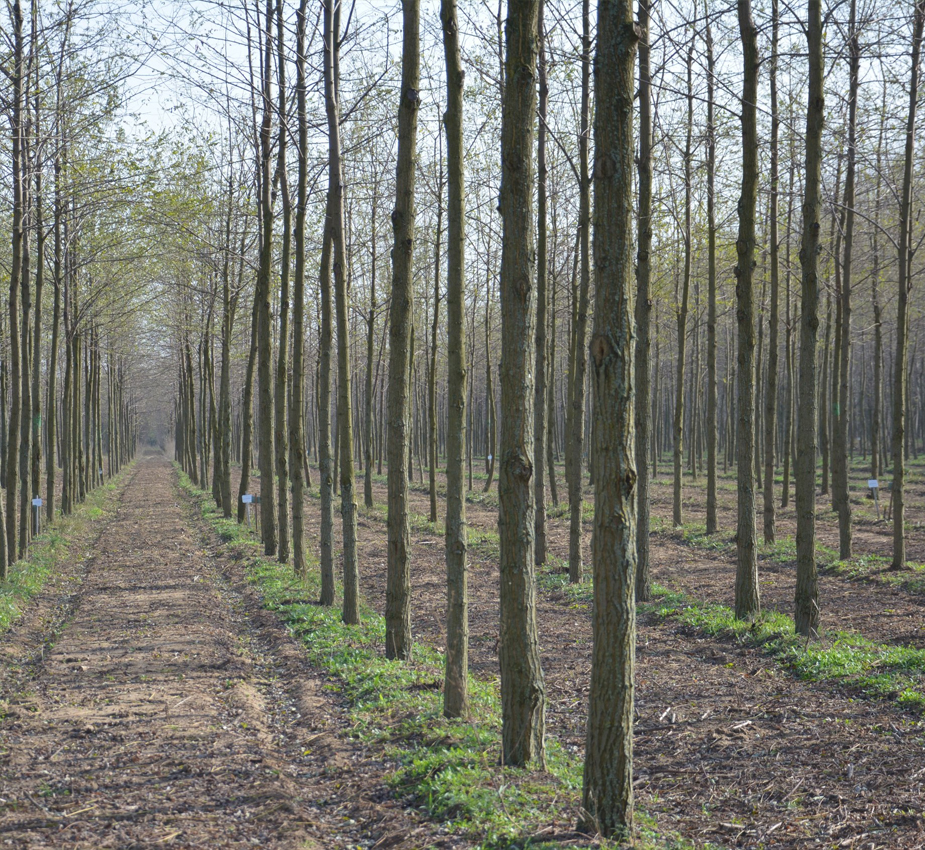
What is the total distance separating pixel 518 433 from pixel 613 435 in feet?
3.25

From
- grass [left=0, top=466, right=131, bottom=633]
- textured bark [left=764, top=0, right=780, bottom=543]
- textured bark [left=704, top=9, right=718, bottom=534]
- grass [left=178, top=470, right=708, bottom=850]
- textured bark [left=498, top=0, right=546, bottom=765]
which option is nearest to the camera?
grass [left=178, top=470, right=708, bottom=850]

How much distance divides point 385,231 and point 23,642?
14133mm

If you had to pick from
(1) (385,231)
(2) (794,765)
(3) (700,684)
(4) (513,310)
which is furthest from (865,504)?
(4) (513,310)

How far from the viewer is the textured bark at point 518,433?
4.87 m

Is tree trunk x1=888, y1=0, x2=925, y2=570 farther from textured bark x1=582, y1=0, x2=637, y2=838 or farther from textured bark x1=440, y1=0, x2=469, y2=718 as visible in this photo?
textured bark x1=582, y1=0, x2=637, y2=838

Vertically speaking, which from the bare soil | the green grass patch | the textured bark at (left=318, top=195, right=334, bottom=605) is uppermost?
the textured bark at (left=318, top=195, right=334, bottom=605)

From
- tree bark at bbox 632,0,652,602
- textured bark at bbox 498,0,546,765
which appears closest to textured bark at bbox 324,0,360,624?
tree bark at bbox 632,0,652,602

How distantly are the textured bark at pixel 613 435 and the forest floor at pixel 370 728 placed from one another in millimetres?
456

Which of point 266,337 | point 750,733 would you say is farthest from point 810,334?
point 266,337

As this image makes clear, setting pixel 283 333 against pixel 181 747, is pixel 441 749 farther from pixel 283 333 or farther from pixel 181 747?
pixel 283 333

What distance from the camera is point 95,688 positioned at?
23.3 ft

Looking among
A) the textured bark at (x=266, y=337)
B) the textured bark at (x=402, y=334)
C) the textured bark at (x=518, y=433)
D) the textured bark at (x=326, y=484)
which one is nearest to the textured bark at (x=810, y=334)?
the textured bark at (x=402, y=334)

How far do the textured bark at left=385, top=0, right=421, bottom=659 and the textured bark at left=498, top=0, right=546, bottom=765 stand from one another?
2.25 meters

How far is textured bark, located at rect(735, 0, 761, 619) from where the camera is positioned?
8883 mm
